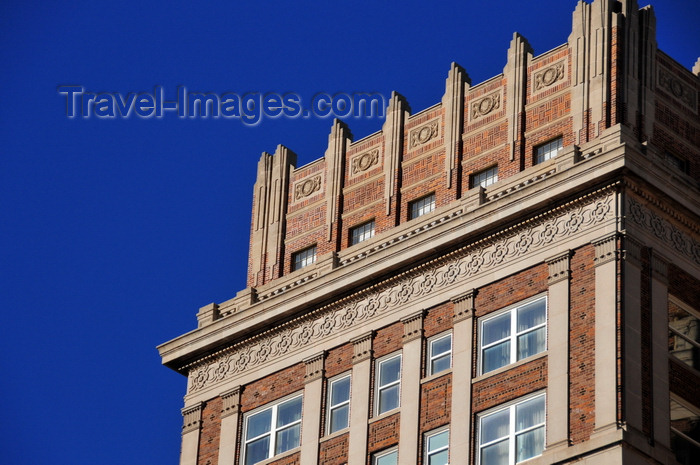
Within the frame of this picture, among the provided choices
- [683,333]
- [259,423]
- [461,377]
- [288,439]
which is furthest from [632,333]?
[259,423]

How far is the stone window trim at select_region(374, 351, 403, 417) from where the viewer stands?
6781 centimetres

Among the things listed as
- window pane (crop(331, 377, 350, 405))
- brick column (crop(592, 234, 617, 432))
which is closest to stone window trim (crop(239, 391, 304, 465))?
window pane (crop(331, 377, 350, 405))

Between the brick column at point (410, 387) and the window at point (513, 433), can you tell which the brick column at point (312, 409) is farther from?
the window at point (513, 433)

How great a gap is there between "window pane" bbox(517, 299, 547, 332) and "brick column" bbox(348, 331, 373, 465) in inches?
218

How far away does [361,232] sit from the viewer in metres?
73.1

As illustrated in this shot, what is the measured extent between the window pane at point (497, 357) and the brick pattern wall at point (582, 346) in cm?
240

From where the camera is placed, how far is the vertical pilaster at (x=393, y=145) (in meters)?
72.4

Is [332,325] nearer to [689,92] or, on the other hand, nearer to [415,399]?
[415,399]

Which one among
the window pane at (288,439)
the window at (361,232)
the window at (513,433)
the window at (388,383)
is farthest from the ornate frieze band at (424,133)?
the window at (513,433)

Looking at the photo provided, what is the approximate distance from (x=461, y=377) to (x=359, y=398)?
396 cm

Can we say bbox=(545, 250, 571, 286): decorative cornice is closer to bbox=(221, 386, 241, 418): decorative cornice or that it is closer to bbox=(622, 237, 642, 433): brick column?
bbox=(622, 237, 642, 433): brick column

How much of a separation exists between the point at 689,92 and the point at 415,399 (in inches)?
520

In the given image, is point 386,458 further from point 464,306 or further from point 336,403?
point 464,306

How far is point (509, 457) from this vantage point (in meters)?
63.5
